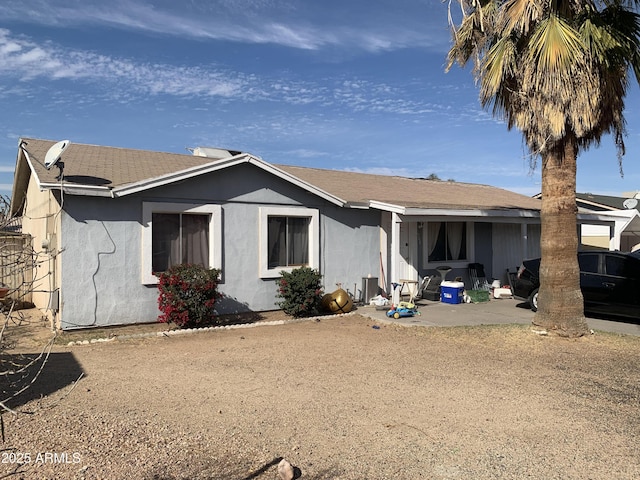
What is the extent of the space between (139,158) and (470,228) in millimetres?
10250

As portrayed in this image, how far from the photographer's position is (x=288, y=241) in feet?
41.0

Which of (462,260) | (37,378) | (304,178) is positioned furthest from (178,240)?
(462,260)

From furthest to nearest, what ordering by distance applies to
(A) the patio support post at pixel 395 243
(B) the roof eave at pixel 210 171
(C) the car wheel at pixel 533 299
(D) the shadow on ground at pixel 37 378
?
(A) the patio support post at pixel 395 243
(C) the car wheel at pixel 533 299
(B) the roof eave at pixel 210 171
(D) the shadow on ground at pixel 37 378

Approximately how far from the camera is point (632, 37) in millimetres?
8883

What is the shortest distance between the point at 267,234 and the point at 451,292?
536 centimetres

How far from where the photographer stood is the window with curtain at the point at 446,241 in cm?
1538

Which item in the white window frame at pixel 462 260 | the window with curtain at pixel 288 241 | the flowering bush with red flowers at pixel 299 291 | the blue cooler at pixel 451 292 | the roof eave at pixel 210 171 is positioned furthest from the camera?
the white window frame at pixel 462 260

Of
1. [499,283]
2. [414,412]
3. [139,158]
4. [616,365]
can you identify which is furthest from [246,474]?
[499,283]

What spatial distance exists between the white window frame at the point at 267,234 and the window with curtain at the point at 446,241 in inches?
165

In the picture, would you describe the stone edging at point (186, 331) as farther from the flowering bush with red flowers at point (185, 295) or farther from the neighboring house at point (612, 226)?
the neighboring house at point (612, 226)

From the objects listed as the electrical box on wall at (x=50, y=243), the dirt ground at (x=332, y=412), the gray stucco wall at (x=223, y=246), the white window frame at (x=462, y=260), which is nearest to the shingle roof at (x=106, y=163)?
the gray stucco wall at (x=223, y=246)

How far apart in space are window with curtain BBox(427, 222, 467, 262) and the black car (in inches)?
181

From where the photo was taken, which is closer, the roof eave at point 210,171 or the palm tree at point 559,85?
the palm tree at point 559,85

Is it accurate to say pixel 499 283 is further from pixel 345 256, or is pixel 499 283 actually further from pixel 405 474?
pixel 405 474
